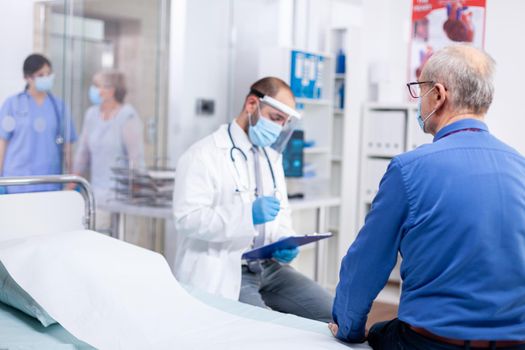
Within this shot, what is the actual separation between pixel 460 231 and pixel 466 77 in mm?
356

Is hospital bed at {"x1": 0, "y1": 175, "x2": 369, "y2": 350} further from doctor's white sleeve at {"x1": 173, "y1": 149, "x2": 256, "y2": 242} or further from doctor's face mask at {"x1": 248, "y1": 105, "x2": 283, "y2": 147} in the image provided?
doctor's face mask at {"x1": 248, "y1": 105, "x2": 283, "y2": 147}

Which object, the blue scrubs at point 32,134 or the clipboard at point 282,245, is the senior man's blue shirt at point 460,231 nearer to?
the clipboard at point 282,245

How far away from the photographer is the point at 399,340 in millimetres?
1603

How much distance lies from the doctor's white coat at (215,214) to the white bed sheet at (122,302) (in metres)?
0.43

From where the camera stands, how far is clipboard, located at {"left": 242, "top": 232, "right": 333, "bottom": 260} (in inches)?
95.8

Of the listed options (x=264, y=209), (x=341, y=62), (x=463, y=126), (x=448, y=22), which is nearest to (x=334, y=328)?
(x=463, y=126)

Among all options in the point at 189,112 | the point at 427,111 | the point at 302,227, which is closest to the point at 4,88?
the point at 189,112

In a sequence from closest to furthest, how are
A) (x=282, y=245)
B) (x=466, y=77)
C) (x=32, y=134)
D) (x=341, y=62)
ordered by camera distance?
(x=466, y=77)
(x=282, y=245)
(x=32, y=134)
(x=341, y=62)

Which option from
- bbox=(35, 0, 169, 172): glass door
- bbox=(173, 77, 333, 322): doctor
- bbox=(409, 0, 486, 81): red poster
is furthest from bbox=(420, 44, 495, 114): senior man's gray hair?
bbox=(35, 0, 169, 172): glass door

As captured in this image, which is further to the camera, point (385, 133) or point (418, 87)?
point (385, 133)

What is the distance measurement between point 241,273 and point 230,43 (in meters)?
2.38

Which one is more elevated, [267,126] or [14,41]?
[14,41]

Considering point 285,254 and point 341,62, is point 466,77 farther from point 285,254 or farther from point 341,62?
point 341,62

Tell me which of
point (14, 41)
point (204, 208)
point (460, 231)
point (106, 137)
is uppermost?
point (14, 41)
